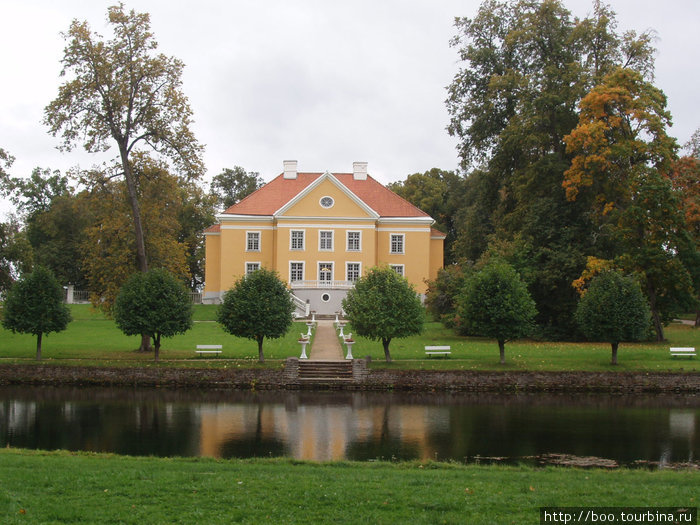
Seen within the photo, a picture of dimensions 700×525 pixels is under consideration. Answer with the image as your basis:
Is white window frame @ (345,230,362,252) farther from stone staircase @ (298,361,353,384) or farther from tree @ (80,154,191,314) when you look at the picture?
stone staircase @ (298,361,353,384)

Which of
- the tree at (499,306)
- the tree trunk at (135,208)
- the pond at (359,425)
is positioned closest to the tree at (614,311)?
the tree at (499,306)

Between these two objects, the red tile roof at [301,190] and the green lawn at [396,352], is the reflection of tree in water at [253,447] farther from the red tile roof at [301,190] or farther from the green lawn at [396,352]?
the red tile roof at [301,190]

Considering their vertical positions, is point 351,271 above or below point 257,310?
above

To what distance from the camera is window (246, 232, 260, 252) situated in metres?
48.6

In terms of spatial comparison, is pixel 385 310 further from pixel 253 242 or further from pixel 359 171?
pixel 359 171

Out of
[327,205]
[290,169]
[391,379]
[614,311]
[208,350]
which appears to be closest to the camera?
[391,379]

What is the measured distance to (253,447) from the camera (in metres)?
14.4

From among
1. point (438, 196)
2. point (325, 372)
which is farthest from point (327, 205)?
point (325, 372)

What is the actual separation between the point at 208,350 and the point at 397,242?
23.8 meters

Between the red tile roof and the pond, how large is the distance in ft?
86.5

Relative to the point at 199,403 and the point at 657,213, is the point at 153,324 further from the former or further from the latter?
the point at 657,213

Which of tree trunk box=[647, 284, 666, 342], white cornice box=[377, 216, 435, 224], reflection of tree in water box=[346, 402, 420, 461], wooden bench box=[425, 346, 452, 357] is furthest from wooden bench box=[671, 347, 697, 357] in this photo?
white cornice box=[377, 216, 435, 224]

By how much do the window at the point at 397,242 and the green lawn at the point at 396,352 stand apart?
13.9m

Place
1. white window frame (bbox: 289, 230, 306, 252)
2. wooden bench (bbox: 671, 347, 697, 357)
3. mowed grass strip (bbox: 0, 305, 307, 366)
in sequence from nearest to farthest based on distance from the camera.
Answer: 1. wooden bench (bbox: 671, 347, 697, 357)
2. mowed grass strip (bbox: 0, 305, 307, 366)
3. white window frame (bbox: 289, 230, 306, 252)
